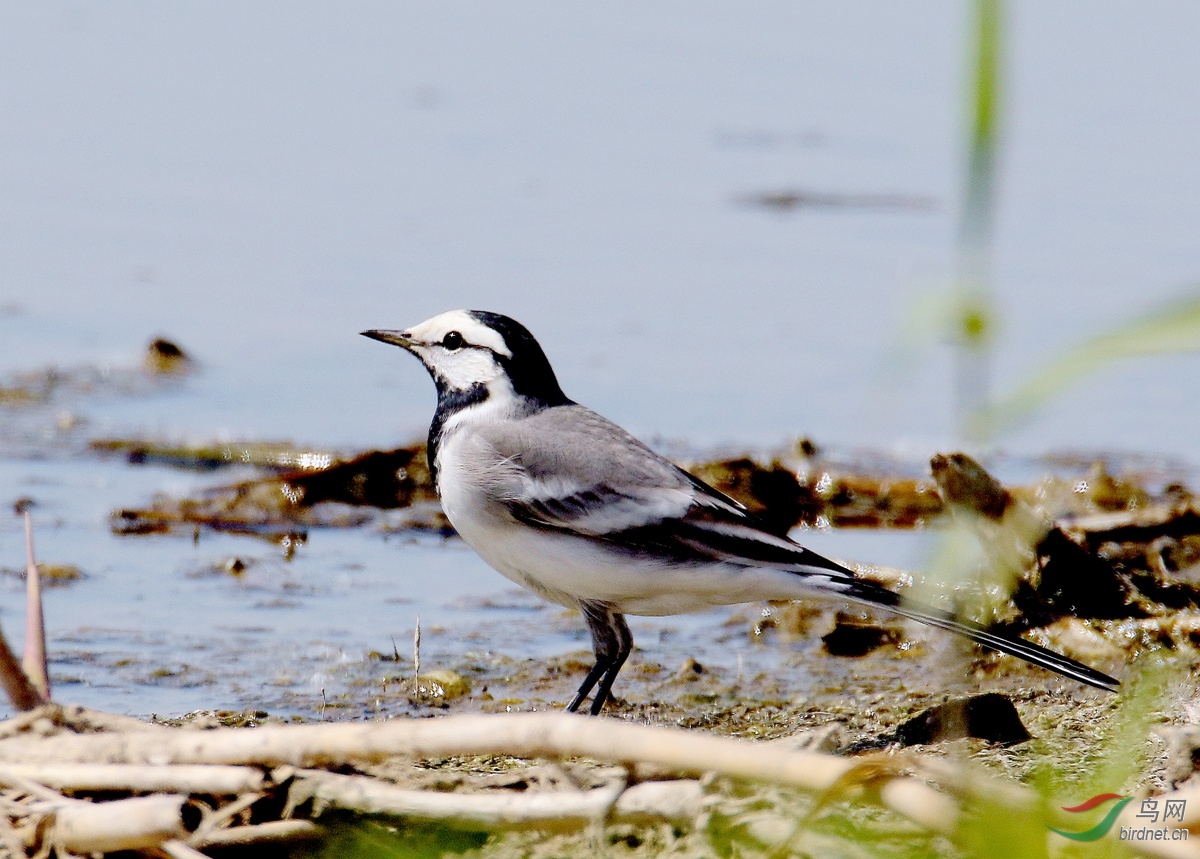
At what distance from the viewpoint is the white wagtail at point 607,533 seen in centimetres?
532

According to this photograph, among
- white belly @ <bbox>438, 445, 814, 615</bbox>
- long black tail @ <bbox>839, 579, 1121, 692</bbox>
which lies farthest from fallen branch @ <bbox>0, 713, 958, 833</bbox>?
white belly @ <bbox>438, 445, 814, 615</bbox>

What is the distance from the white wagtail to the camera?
17.4 feet

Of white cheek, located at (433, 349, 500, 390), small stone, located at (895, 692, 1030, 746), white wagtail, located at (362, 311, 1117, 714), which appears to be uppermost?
white cheek, located at (433, 349, 500, 390)

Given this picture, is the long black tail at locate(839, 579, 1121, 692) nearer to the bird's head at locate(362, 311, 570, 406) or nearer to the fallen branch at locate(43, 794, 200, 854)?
the bird's head at locate(362, 311, 570, 406)

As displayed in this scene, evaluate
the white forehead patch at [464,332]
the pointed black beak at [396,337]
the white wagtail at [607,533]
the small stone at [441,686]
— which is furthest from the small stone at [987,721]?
the pointed black beak at [396,337]

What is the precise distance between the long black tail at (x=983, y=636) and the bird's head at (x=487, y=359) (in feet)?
4.83

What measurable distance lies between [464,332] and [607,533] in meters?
1.11

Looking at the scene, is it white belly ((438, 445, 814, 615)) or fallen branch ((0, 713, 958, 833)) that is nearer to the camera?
fallen branch ((0, 713, 958, 833))

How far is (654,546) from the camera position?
17.7 feet

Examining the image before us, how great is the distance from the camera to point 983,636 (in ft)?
15.4

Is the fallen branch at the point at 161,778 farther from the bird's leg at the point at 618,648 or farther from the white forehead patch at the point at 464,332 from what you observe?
the white forehead patch at the point at 464,332

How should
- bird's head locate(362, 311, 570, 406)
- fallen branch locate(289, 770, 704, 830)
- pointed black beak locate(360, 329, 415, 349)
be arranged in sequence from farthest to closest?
pointed black beak locate(360, 329, 415, 349) < bird's head locate(362, 311, 570, 406) < fallen branch locate(289, 770, 704, 830)

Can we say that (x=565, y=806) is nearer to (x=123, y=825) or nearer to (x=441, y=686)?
(x=123, y=825)

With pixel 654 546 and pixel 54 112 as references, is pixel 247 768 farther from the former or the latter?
pixel 54 112
